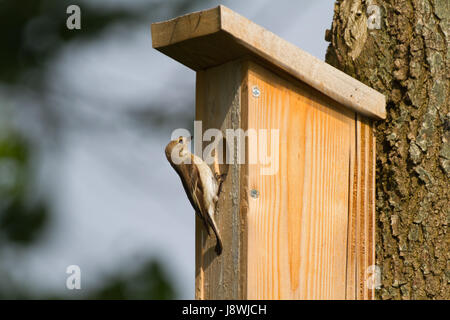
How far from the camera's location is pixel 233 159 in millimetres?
2033

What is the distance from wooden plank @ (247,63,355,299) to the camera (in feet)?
6.56

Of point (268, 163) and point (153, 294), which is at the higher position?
point (268, 163)

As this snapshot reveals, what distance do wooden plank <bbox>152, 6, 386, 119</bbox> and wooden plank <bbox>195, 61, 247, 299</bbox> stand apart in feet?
0.22

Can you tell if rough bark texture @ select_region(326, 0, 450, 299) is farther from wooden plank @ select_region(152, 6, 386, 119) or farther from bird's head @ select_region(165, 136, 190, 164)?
bird's head @ select_region(165, 136, 190, 164)

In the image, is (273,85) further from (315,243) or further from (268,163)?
(315,243)

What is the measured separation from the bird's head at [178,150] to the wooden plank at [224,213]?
0.41ft

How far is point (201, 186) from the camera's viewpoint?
6.86 feet

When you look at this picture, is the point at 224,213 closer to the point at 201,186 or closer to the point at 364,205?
the point at 201,186

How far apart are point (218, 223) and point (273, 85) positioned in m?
0.46

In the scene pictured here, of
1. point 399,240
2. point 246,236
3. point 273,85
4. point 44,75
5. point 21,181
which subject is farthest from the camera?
point 44,75

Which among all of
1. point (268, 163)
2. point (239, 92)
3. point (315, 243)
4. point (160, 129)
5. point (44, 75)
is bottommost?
point (315, 243)

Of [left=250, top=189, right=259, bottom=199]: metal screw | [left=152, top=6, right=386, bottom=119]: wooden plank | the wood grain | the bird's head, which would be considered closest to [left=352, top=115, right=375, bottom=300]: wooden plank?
the wood grain
